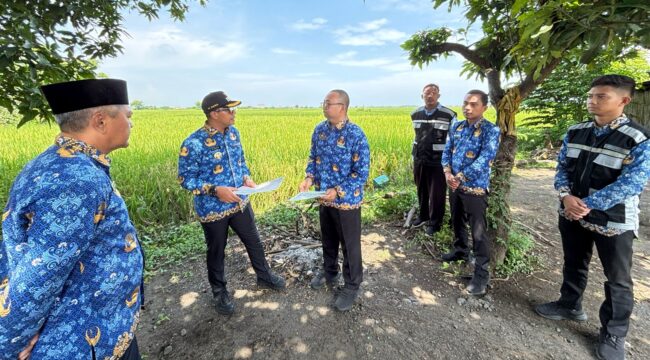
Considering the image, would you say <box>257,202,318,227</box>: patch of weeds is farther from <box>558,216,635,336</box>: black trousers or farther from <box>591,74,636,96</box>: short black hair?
<box>591,74,636,96</box>: short black hair

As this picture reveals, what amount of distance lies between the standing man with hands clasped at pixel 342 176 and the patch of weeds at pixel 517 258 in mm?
1666

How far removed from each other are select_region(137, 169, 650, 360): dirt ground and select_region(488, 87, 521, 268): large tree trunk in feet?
1.33

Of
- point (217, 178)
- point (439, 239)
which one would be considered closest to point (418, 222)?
point (439, 239)

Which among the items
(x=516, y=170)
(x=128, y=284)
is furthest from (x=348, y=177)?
(x=516, y=170)

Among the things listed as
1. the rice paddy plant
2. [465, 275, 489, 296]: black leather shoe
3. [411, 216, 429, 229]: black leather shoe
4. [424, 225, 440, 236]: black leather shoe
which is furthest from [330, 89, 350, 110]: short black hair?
the rice paddy plant

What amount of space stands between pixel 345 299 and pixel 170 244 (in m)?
2.59

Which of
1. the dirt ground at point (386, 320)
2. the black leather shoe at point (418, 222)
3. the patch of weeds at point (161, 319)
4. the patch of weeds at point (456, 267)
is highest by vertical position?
the black leather shoe at point (418, 222)

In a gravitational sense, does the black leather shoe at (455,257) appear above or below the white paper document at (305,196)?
below

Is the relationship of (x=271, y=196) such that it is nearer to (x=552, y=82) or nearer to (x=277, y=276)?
(x=277, y=276)

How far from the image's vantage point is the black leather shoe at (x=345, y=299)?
2.82 metres

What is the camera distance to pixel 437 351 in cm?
237

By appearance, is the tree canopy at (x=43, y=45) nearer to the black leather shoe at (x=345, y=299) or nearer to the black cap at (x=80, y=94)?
the black cap at (x=80, y=94)

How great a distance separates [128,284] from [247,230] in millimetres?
1609

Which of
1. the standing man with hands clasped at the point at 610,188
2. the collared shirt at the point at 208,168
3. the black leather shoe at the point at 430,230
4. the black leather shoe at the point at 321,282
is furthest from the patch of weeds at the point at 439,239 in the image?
the collared shirt at the point at 208,168
